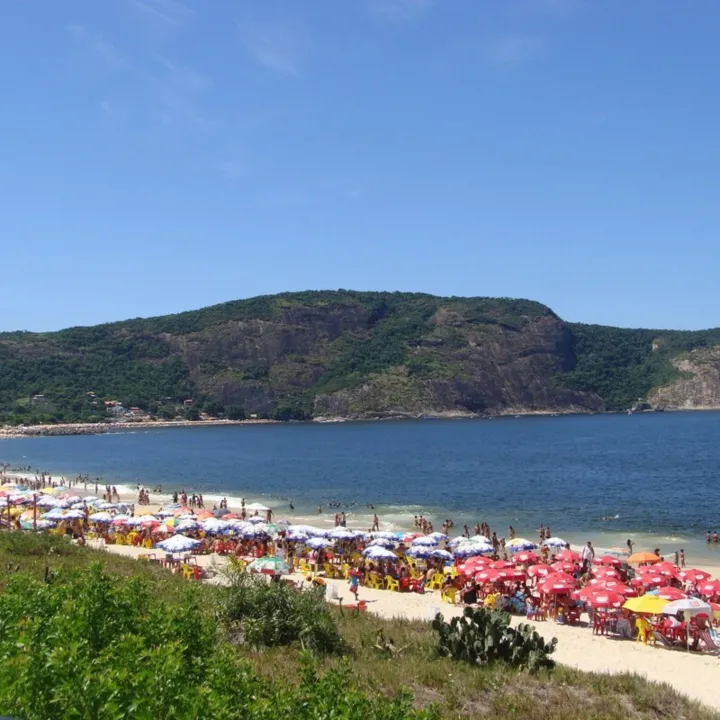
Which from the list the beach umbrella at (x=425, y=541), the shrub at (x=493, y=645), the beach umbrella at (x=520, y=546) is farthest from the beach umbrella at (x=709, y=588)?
the shrub at (x=493, y=645)

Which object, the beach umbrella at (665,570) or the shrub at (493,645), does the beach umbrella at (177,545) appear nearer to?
the beach umbrella at (665,570)

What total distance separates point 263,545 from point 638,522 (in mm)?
21098

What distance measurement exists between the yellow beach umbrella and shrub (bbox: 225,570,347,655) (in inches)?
308

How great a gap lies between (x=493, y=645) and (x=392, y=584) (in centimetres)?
1169

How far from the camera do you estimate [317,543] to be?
997 inches

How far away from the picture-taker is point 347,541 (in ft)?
94.5

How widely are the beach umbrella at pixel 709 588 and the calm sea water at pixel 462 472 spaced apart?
416 inches

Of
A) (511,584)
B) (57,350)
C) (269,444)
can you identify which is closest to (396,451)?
(269,444)

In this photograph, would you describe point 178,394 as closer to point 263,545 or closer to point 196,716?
point 263,545

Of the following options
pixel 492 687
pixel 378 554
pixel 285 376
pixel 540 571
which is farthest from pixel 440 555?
pixel 285 376

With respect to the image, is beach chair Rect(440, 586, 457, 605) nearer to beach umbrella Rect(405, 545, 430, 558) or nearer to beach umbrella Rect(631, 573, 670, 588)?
beach umbrella Rect(405, 545, 430, 558)

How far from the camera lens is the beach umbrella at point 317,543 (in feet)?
82.9

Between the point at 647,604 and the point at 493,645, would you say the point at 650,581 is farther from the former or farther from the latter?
the point at 493,645

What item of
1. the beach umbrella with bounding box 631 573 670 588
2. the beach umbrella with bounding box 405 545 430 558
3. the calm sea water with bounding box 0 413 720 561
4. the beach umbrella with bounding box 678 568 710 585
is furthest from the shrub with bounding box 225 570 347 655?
the calm sea water with bounding box 0 413 720 561
